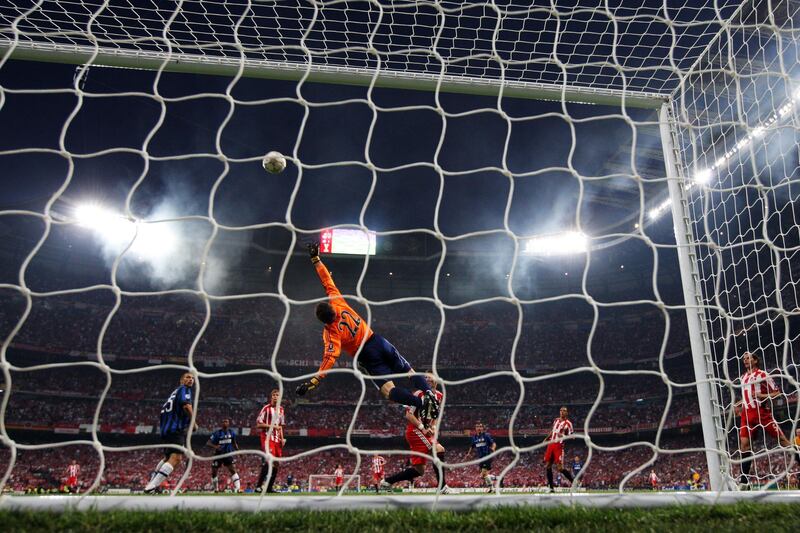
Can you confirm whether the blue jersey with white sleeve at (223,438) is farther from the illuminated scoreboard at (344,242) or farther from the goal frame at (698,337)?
the illuminated scoreboard at (344,242)

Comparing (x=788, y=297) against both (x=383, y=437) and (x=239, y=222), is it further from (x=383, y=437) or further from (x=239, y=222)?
(x=239, y=222)

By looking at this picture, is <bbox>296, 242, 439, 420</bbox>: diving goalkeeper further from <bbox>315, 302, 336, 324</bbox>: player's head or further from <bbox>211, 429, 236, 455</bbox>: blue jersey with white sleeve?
<bbox>211, 429, 236, 455</bbox>: blue jersey with white sleeve

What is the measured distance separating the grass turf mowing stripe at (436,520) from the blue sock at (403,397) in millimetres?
3118

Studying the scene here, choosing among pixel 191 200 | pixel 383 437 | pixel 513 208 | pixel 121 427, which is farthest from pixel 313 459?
pixel 513 208

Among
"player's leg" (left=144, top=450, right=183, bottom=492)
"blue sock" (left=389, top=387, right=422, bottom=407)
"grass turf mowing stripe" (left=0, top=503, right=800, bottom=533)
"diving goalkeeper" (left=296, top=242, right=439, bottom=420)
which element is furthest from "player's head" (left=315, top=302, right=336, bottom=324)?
"player's leg" (left=144, top=450, right=183, bottom=492)

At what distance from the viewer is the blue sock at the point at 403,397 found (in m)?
4.95

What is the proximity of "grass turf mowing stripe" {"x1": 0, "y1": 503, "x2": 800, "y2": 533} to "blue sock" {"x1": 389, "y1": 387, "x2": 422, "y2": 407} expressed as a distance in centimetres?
312

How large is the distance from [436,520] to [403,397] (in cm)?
338

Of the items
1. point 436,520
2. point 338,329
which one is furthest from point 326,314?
point 436,520

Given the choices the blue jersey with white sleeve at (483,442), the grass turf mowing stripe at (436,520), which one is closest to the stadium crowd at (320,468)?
the blue jersey with white sleeve at (483,442)

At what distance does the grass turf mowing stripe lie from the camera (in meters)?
1.63

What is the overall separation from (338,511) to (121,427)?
23.7 m

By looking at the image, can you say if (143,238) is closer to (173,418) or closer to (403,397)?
(173,418)

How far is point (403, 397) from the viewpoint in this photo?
5078 mm
